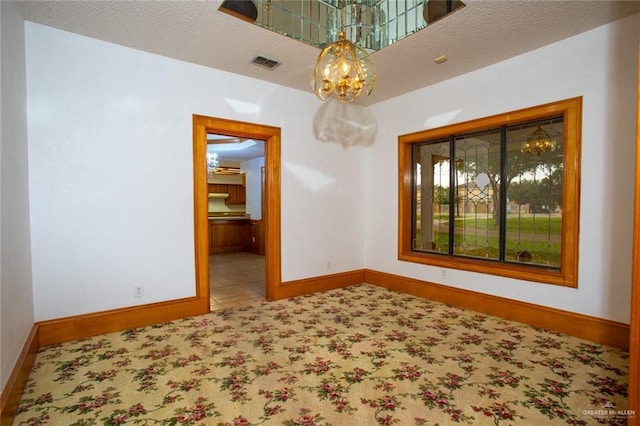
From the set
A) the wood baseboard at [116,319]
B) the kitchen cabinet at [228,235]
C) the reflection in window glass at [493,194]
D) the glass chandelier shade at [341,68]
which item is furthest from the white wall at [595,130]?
the kitchen cabinet at [228,235]

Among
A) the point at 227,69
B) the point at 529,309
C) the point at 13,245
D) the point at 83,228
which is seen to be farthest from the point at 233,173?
the point at 529,309

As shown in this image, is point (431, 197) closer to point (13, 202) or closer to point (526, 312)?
point (526, 312)

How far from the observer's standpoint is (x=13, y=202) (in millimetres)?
2178

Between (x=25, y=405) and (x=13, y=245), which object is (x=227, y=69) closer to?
(x=13, y=245)

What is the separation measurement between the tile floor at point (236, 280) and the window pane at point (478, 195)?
284 cm

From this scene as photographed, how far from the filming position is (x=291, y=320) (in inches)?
135

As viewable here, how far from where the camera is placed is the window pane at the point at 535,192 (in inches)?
129

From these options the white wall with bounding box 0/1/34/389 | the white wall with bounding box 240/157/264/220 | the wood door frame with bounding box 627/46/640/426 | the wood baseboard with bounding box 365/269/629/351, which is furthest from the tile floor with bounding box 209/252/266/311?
the wood door frame with bounding box 627/46/640/426

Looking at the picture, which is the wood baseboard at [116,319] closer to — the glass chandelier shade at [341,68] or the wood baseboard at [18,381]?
the wood baseboard at [18,381]

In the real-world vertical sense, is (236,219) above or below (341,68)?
below

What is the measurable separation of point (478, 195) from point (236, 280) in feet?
12.9

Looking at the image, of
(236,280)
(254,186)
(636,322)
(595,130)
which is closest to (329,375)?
(636,322)

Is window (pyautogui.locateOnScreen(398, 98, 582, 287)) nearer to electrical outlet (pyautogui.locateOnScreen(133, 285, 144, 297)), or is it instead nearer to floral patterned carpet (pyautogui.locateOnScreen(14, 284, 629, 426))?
floral patterned carpet (pyautogui.locateOnScreen(14, 284, 629, 426))

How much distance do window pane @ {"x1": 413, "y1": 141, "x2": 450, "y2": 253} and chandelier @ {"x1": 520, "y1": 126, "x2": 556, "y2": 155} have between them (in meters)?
0.92
